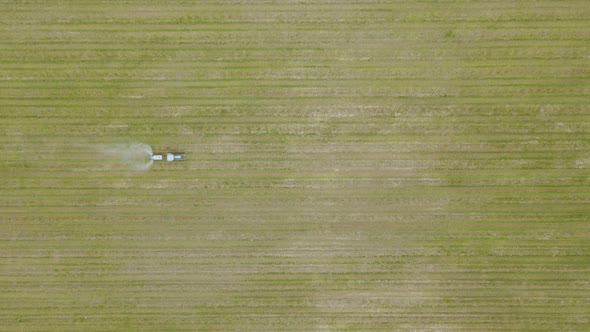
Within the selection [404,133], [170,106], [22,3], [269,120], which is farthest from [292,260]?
[22,3]

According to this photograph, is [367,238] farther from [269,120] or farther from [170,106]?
[170,106]

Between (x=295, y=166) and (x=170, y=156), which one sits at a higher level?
(x=170, y=156)

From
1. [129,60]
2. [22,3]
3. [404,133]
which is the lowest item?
[404,133]

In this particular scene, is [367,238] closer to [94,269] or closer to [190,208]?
[190,208]

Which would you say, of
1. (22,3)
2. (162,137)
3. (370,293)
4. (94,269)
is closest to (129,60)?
(162,137)

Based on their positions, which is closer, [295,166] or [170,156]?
[170,156]

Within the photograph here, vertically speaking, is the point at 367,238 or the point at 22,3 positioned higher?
the point at 22,3
